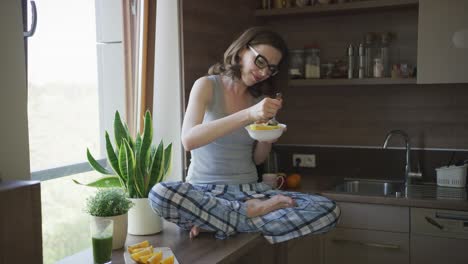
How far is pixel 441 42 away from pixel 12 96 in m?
1.98

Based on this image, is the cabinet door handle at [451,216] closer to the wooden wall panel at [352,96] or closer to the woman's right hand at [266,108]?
the wooden wall panel at [352,96]

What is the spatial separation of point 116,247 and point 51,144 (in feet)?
1.67

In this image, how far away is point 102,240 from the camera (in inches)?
67.8

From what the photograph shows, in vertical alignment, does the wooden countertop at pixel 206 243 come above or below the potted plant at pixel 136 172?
below

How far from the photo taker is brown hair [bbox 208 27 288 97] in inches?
83.3

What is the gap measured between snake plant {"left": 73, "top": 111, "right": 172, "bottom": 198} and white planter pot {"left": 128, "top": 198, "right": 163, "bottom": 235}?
1.4 inches

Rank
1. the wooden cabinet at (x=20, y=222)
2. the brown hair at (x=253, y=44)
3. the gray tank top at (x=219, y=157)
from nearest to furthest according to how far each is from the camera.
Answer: the wooden cabinet at (x=20, y=222) < the brown hair at (x=253, y=44) < the gray tank top at (x=219, y=157)

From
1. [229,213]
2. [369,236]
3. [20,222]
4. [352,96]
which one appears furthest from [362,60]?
[20,222]

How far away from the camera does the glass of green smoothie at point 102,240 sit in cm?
172

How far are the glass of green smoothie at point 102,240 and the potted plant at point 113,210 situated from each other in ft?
0.31

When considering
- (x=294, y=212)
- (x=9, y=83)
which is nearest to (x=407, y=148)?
(x=294, y=212)

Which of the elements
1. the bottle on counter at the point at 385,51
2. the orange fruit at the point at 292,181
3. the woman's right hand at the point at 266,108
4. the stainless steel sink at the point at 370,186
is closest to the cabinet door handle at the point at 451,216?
the stainless steel sink at the point at 370,186

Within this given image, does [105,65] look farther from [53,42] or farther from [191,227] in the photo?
[191,227]

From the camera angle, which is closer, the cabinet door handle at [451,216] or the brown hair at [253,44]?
the brown hair at [253,44]
